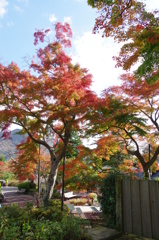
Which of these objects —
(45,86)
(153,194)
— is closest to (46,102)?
(45,86)

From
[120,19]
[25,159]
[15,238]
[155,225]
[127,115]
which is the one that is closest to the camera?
[15,238]

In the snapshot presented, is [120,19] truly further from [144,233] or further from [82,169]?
[82,169]

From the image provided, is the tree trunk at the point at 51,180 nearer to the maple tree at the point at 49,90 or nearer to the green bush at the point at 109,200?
the maple tree at the point at 49,90

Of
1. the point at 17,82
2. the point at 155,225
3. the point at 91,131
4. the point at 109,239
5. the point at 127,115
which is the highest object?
the point at 17,82

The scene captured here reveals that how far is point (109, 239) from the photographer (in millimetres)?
4035

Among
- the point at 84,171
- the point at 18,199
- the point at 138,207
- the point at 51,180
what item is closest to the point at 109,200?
the point at 138,207

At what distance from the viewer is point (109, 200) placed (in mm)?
4953

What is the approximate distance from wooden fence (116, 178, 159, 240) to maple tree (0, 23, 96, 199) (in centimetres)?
465

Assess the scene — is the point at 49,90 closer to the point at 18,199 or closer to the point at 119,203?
the point at 119,203

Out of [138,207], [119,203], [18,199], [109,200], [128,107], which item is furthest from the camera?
[18,199]

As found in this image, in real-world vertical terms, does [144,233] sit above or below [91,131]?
below

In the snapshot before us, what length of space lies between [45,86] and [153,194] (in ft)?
21.4

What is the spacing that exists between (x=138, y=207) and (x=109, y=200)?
2.91 feet

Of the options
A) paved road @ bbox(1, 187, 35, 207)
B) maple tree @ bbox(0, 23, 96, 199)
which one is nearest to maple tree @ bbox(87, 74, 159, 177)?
maple tree @ bbox(0, 23, 96, 199)
